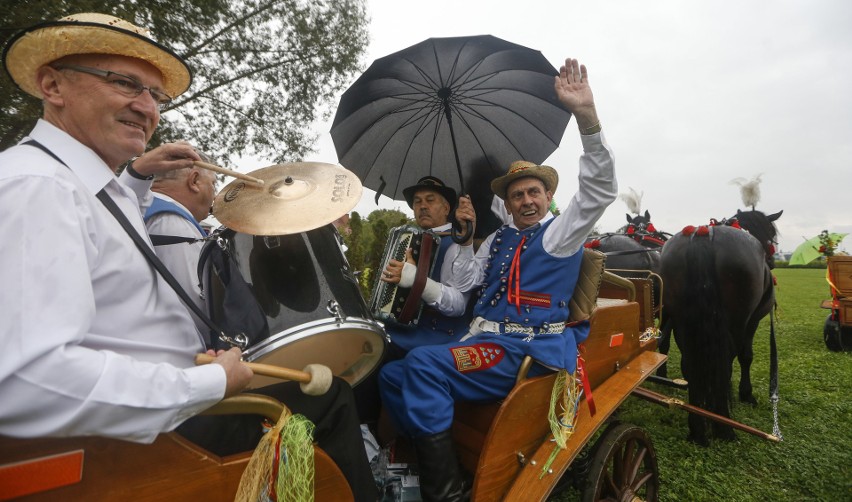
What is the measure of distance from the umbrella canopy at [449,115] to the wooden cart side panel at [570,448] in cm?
165

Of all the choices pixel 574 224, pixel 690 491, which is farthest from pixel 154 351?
pixel 690 491

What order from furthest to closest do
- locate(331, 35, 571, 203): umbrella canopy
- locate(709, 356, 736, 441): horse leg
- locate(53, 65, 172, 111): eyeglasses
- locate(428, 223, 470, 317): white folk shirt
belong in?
1. locate(709, 356, 736, 441): horse leg
2. locate(428, 223, 470, 317): white folk shirt
3. locate(331, 35, 571, 203): umbrella canopy
4. locate(53, 65, 172, 111): eyeglasses

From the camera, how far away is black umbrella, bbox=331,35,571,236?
275cm

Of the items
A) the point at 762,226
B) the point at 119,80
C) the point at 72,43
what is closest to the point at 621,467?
the point at 119,80

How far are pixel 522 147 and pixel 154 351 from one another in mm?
2665

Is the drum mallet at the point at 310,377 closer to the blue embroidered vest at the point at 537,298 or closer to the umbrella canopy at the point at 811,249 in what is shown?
the blue embroidered vest at the point at 537,298

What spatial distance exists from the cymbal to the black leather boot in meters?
1.15

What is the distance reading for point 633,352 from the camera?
10.9 ft

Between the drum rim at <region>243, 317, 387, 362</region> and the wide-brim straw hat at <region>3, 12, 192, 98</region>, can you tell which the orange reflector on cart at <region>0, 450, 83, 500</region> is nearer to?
the drum rim at <region>243, 317, 387, 362</region>

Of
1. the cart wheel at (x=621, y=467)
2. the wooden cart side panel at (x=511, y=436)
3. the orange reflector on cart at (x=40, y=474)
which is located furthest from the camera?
the cart wheel at (x=621, y=467)

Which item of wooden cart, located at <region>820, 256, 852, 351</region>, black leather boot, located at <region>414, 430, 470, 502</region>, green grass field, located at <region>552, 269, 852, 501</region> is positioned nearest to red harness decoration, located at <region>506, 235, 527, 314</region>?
black leather boot, located at <region>414, 430, 470, 502</region>

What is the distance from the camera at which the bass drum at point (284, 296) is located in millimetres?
1634

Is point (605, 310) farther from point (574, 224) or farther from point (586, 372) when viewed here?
point (574, 224)

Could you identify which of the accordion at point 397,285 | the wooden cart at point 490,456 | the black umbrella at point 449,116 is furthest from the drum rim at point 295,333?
the black umbrella at point 449,116
